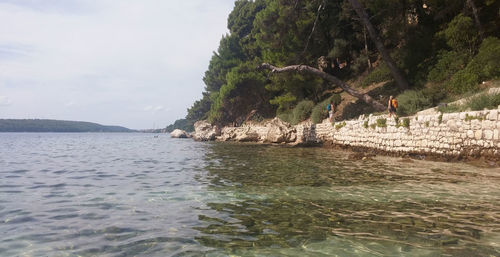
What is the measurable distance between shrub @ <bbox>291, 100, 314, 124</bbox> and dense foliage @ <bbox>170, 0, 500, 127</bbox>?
87mm

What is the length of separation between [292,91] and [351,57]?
27.1 feet

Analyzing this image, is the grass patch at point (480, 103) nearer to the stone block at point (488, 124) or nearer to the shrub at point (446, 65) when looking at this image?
the stone block at point (488, 124)

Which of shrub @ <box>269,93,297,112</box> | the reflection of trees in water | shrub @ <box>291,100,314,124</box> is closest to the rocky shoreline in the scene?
shrub @ <box>291,100,314,124</box>

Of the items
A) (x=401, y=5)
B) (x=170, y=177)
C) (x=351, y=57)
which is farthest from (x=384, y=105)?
(x=170, y=177)

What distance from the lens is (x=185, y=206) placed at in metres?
6.35

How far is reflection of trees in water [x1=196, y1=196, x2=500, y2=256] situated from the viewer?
4.23 metres

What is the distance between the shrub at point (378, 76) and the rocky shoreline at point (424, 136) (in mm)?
6605

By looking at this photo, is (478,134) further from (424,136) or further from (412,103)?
(412,103)

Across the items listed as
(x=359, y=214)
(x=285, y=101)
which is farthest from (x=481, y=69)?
(x=285, y=101)

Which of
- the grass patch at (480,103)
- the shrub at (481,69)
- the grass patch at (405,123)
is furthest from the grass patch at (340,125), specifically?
the grass patch at (480,103)

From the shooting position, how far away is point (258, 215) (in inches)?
221

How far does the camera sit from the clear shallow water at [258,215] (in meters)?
4.11

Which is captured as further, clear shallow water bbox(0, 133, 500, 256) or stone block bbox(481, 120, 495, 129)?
stone block bbox(481, 120, 495, 129)

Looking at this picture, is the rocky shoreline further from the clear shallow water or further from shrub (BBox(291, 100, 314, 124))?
shrub (BBox(291, 100, 314, 124))
